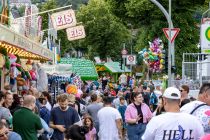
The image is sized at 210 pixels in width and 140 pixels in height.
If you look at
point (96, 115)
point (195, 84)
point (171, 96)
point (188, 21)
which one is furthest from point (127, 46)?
point (171, 96)

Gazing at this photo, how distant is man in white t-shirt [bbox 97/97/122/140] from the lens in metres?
15.4

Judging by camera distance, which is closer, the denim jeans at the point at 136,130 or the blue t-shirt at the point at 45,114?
the blue t-shirt at the point at 45,114

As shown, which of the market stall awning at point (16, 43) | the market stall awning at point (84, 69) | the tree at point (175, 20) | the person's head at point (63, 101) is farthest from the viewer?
the tree at point (175, 20)

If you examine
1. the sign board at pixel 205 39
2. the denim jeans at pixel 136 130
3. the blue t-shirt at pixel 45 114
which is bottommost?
the denim jeans at pixel 136 130

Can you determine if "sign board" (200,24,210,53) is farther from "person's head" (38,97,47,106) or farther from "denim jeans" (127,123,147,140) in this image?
"person's head" (38,97,47,106)

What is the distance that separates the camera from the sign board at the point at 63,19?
34.7 m

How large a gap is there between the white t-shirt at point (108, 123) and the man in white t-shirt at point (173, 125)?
7209 mm

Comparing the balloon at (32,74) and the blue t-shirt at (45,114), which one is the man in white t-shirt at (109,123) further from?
the balloon at (32,74)

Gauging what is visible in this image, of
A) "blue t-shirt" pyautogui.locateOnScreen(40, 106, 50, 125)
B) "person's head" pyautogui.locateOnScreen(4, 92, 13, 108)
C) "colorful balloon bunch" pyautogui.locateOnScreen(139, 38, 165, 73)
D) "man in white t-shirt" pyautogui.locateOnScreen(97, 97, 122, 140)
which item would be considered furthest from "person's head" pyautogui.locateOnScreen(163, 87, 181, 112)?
"colorful balloon bunch" pyautogui.locateOnScreen(139, 38, 165, 73)

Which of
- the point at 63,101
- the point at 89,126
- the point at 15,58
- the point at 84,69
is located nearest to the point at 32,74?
the point at 15,58

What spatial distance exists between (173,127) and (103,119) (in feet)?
24.4

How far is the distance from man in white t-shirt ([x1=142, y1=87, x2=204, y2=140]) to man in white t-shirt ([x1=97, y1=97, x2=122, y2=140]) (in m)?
7.21

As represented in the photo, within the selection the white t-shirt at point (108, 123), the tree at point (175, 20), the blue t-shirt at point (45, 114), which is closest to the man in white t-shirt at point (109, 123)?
the white t-shirt at point (108, 123)

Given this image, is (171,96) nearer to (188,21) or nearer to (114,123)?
(114,123)
